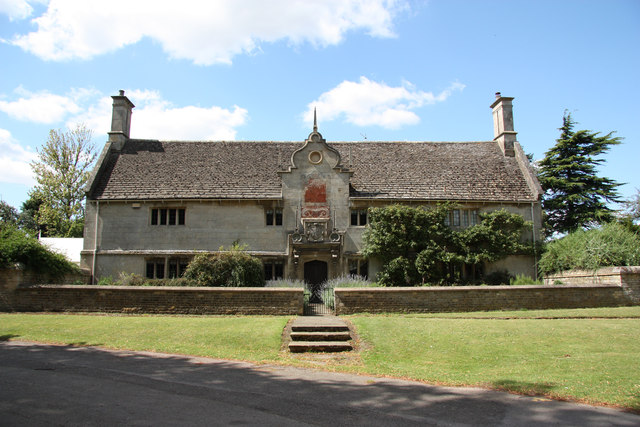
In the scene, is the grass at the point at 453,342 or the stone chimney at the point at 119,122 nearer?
the grass at the point at 453,342

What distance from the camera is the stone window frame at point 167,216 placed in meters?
24.4

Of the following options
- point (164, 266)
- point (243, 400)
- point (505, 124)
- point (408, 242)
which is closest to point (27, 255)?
point (164, 266)

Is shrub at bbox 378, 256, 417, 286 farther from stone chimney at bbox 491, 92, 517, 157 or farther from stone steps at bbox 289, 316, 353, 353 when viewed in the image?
stone chimney at bbox 491, 92, 517, 157

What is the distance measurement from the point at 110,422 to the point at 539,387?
23.0 ft

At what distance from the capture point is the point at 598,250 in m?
20.4

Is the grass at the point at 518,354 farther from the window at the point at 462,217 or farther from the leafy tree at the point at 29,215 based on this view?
the leafy tree at the point at 29,215

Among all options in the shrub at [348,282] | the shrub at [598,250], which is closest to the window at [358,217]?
the shrub at [348,282]

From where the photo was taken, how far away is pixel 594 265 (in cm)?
2000

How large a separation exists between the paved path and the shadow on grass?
0.38 metres

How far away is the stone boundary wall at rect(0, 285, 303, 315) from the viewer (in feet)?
55.4

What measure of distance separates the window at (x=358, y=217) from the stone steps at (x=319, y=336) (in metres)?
9.87

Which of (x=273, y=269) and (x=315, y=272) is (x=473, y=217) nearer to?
(x=315, y=272)

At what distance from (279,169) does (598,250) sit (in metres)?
15.9

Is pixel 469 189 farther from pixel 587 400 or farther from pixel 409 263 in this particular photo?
pixel 587 400
